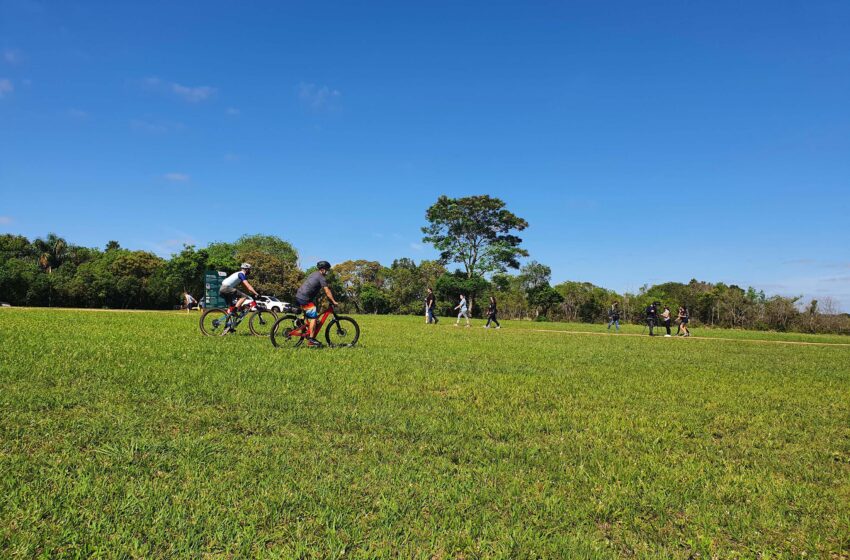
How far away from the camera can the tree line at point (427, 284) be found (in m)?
47.7

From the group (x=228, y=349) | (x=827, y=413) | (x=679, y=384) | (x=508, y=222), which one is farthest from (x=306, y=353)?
(x=508, y=222)

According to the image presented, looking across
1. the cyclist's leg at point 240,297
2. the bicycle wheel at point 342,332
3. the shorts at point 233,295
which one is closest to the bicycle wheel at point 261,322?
the cyclist's leg at point 240,297

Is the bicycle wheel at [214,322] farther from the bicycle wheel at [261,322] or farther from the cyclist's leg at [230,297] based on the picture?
the bicycle wheel at [261,322]

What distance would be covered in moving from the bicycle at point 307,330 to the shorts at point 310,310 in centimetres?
12

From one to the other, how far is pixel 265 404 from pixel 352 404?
103 centimetres

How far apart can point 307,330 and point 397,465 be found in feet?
24.5

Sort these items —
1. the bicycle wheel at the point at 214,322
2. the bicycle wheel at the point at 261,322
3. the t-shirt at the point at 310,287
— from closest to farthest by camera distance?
the t-shirt at the point at 310,287, the bicycle wheel at the point at 214,322, the bicycle wheel at the point at 261,322

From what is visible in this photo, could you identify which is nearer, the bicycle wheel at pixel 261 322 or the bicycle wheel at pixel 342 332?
the bicycle wheel at pixel 342 332

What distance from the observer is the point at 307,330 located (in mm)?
11188

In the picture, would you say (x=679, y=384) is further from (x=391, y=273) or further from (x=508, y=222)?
(x=391, y=273)

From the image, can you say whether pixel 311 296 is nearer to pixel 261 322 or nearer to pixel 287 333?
pixel 287 333

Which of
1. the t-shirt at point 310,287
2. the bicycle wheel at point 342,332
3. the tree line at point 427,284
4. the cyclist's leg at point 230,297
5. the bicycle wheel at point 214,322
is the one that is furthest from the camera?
the tree line at point 427,284

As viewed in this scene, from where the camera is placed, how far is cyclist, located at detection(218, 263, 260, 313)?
1277 centimetres

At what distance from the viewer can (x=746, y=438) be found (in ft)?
17.6
